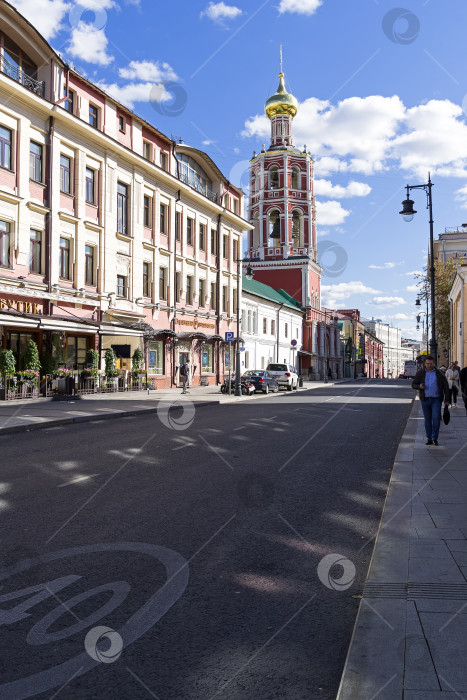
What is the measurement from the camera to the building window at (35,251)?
25.7m

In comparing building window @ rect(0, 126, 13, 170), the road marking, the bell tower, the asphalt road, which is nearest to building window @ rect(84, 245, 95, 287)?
building window @ rect(0, 126, 13, 170)

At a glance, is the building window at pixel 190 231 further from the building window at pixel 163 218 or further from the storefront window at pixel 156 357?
the storefront window at pixel 156 357

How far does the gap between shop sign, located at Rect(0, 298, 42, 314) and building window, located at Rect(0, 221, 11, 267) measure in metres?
1.51

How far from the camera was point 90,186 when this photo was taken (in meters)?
30.0

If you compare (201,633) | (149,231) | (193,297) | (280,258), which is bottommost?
(201,633)

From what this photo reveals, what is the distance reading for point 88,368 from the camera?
28188mm

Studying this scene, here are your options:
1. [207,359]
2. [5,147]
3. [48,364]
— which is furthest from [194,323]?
[5,147]

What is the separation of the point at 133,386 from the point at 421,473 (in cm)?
2458

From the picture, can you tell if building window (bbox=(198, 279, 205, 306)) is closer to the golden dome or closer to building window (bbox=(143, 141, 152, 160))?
building window (bbox=(143, 141, 152, 160))

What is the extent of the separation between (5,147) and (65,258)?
17.7 ft

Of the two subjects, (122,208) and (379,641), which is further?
(122,208)

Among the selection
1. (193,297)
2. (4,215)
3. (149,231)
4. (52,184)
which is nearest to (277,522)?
(4,215)

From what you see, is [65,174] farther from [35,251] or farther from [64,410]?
[64,410]

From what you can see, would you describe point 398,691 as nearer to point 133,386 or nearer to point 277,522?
point 277,522
